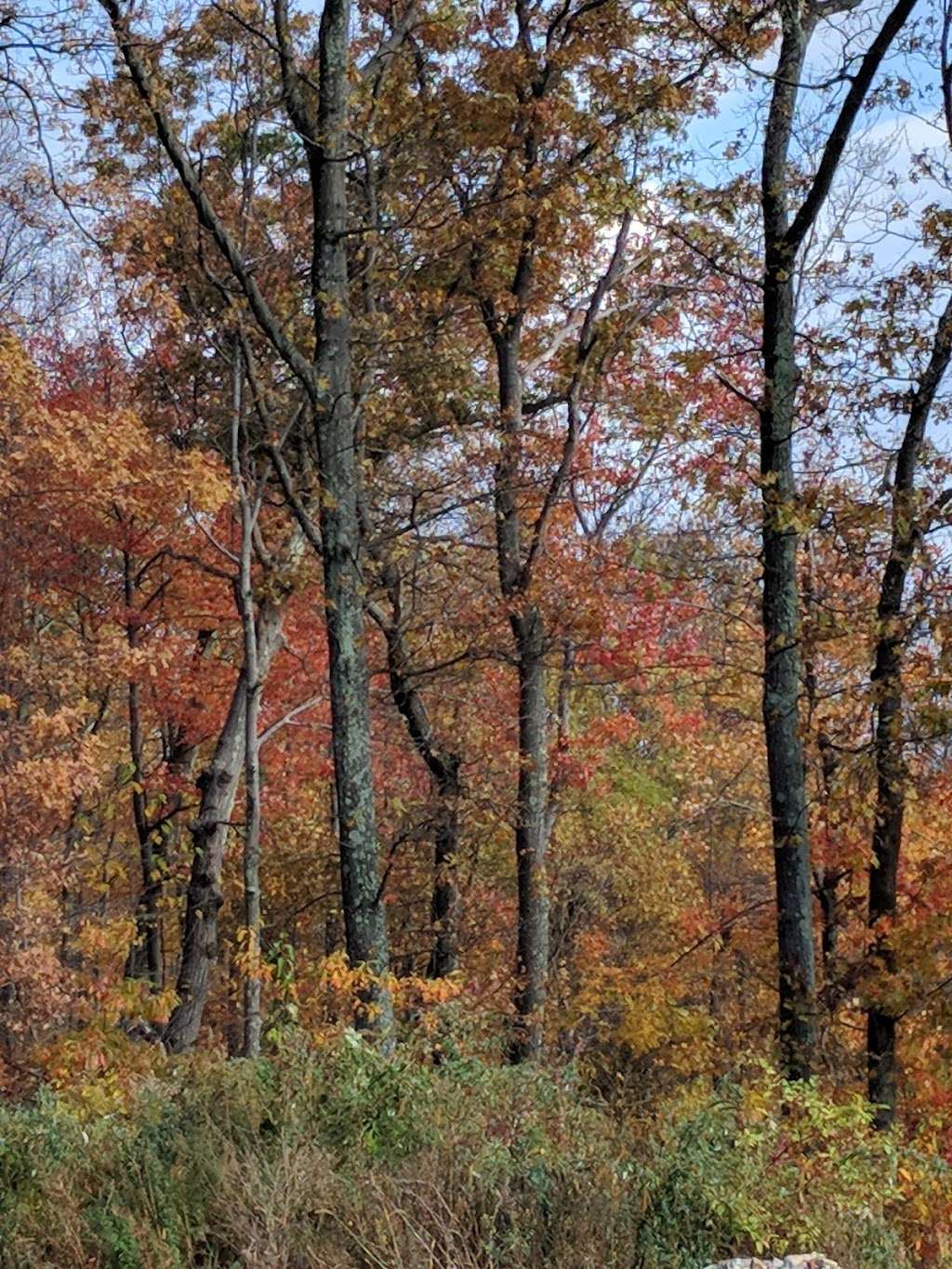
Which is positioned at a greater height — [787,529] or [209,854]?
[787,529]

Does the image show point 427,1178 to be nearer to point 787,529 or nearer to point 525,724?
point 787,529

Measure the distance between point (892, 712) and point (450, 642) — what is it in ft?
18.8

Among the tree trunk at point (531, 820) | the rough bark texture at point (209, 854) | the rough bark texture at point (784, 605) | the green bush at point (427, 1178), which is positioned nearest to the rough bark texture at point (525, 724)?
the tree trunk at point (531, 820)

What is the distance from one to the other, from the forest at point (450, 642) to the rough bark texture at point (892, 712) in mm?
50

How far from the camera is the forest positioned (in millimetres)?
4008

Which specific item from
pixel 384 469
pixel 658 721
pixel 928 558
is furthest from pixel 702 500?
pixel 658 721

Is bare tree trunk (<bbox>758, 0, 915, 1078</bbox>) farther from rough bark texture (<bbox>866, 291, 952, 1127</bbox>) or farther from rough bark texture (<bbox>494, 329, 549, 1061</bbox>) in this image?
rough bark texture (<bbox>494, 329, 549, 1061</bbox>)

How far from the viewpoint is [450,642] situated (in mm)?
12828

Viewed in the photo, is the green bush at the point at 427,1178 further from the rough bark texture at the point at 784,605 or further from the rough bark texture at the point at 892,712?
the rough bark texture at the point at 892,712

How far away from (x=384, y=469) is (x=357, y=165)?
3.34 meters

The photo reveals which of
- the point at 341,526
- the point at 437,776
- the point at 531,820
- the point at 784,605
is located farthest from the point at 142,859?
the point at 784,605

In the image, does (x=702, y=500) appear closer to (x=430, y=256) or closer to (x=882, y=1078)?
(x=430, y=256)

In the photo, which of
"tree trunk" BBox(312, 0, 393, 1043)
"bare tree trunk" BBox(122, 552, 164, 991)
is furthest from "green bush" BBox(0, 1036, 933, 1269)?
"bare tree trunk" BBox(122, 552, 164, 991)

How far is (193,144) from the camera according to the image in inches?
390
